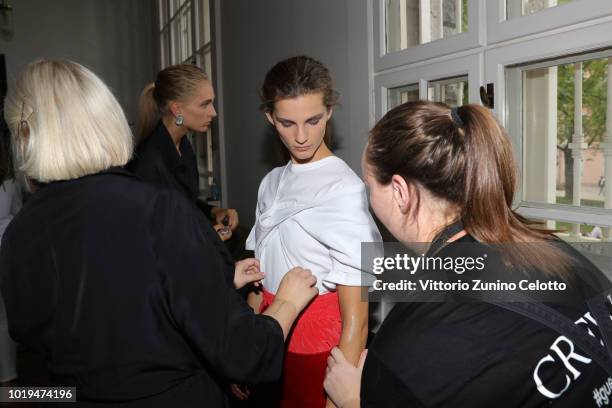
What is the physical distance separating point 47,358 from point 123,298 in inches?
8.5

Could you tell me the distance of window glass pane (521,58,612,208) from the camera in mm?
1073

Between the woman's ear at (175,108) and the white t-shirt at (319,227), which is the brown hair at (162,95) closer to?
the woman's ear at (175,108)

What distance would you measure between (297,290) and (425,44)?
900 mm

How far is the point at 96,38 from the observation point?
5277mm

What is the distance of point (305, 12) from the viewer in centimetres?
204

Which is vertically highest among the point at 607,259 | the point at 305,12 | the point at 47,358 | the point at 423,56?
the point at 305,12

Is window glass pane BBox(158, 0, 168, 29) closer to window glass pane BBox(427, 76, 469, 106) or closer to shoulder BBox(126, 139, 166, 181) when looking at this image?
shoulder BBox(126, 139, 166, 181)

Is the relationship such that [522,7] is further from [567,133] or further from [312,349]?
[312,349]

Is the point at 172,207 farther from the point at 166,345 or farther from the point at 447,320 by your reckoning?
the point at 447,320

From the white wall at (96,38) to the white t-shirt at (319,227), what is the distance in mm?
4570

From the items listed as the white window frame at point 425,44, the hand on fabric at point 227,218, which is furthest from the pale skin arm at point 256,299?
the white window frame at point 425,44

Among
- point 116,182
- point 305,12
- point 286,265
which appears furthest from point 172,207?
point 305,12

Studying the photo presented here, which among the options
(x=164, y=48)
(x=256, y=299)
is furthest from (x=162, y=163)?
(x=164, y=48)

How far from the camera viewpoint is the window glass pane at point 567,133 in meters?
1.07
